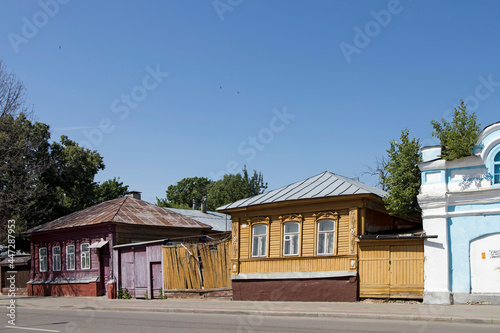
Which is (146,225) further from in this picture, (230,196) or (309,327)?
(230,196)

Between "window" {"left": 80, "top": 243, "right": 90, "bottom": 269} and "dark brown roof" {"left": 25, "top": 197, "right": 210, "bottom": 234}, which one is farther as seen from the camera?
"window" {"left": 80, "top": 243, "right": 90, "bottom": 269}

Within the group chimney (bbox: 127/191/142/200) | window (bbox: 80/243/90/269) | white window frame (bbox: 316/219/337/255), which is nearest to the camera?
white window frame (bbox: 316/219/337/255)

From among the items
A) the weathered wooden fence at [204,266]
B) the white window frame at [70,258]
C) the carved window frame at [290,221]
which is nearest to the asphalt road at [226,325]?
the carved window frame at [290,221]

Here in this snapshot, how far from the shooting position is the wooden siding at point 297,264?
61.6 feet

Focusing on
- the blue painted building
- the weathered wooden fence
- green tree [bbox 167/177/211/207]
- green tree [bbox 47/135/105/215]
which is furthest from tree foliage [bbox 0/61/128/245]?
green tree [bbox 167/177/211/207]

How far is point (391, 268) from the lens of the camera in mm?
17422

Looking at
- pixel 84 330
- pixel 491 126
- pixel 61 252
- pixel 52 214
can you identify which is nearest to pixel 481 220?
pixel 491 126

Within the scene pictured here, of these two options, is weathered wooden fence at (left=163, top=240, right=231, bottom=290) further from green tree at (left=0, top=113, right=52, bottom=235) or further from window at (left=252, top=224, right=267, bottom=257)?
green tree at (left=0, top=113, right=52, bottom=235)

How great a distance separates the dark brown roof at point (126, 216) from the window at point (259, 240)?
Answer: 8.58m

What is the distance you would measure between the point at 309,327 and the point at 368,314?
2.65 metres

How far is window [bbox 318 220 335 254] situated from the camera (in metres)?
19.2

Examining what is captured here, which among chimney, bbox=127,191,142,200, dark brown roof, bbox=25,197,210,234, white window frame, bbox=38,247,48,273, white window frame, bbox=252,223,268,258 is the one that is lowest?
white window frame, bbox=38,247,48,273

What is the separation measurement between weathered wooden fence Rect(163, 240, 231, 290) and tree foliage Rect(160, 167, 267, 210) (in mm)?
39935

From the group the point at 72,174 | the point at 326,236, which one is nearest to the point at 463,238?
the point at 326,236
